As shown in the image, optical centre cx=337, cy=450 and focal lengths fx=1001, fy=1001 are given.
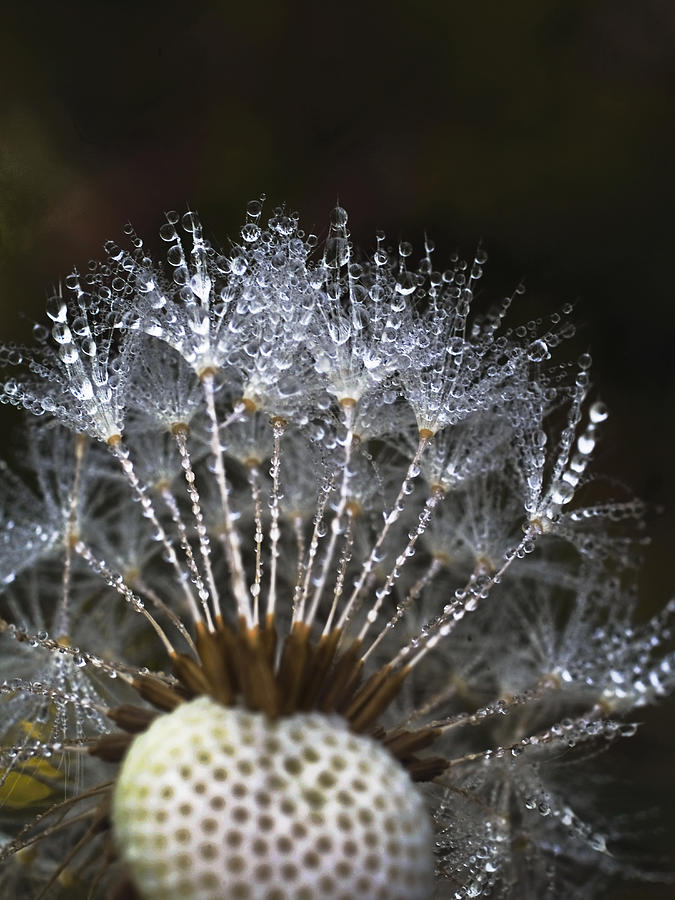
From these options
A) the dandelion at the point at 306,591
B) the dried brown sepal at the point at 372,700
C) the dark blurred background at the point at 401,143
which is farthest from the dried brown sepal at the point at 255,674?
the dark blurred background at the point at 401,143

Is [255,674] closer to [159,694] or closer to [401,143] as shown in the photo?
[159,694]

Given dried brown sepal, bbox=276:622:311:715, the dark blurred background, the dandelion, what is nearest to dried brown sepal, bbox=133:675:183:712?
the dandelion

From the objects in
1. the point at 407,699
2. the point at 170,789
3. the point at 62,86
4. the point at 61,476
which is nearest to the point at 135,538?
the point at 61,476

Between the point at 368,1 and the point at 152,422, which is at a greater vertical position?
the point at 368,1

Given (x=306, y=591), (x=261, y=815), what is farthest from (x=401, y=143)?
(x=261, y=815)

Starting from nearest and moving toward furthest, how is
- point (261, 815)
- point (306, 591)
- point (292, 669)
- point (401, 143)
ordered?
1. point (261, 815)
2. point (292, 669)
3. point (306, 591)
4. point (401, 143)

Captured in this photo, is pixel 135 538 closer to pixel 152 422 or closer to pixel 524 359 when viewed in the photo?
pixel 152 422

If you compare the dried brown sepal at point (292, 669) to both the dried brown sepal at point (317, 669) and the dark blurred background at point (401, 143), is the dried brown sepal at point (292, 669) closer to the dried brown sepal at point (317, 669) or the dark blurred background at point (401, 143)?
the dried brown sepal at point (317, 669)
